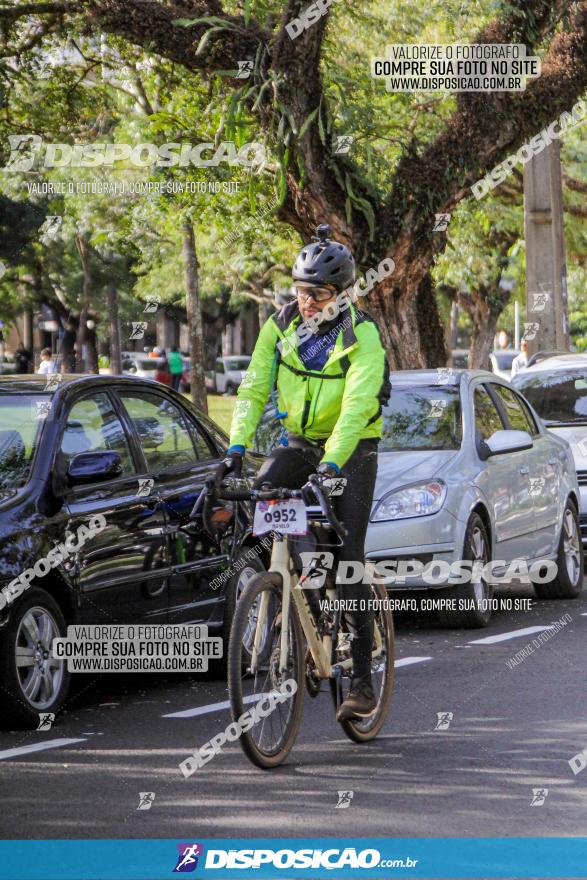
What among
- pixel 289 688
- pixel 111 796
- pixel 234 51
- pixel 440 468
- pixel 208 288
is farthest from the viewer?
pixel 208 288

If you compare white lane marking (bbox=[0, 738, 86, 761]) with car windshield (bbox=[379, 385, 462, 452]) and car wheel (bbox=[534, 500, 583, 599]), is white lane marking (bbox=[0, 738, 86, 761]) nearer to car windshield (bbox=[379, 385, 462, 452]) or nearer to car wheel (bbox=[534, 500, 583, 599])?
car windshield (bbox=[379, 385, 462, 452])

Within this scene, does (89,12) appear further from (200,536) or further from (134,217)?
(200,536)

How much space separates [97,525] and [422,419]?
394 centimetres

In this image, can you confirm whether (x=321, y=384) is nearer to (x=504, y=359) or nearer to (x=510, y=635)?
(x=510, y=635)

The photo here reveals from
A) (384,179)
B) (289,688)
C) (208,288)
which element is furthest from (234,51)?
(208,288)

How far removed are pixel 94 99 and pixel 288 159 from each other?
6.60 metres

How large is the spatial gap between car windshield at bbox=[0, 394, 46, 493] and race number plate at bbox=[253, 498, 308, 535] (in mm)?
1609

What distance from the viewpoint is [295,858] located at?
186 inches

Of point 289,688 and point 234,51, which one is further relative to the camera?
point 234,51

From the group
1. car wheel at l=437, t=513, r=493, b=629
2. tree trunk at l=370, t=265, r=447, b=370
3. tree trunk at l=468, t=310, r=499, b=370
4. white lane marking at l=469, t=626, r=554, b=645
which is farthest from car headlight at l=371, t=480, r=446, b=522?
tree trunk at l=468, t=310, r=499, b=370

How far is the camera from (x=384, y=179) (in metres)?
18.0

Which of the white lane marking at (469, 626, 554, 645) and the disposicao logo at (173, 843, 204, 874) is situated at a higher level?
the disposicao logo at (173, 843, 204, 874)

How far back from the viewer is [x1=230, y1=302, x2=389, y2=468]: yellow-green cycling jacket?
235 inches

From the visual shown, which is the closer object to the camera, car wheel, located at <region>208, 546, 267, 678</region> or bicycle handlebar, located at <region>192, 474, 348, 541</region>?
bicycle handlebar, located at <region>192, 474, 348, 541</region>
